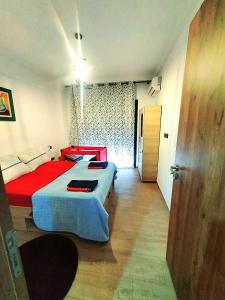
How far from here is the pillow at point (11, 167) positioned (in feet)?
6.59

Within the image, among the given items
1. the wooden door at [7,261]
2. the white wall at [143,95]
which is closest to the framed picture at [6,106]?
the wooden door at [7,261]

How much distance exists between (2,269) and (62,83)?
14.0ft

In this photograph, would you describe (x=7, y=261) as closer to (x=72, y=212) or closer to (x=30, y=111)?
(x=72, y=212)

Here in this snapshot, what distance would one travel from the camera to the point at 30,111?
9.46ft

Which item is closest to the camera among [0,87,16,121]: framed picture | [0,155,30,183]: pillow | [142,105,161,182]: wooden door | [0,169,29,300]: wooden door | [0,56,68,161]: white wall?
[0,169,29,300]: wooden door

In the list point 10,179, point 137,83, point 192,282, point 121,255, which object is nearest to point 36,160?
point 10,179

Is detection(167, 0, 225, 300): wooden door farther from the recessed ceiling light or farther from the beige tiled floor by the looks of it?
the recessed ceiling light

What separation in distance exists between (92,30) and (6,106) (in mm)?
1810

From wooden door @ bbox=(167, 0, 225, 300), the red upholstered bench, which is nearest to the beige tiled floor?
wooden door @ bbox=(167, 0, 225, 300)

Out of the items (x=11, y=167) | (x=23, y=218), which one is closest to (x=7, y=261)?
(x=23, y=218)

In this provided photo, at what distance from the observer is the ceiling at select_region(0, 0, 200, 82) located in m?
1.40

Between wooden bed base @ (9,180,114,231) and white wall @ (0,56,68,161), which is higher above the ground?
white wall @ (0,56,68,161)

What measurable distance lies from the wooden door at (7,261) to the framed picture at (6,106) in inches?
97.6

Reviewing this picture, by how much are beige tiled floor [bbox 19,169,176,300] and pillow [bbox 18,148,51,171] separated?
113 cm
